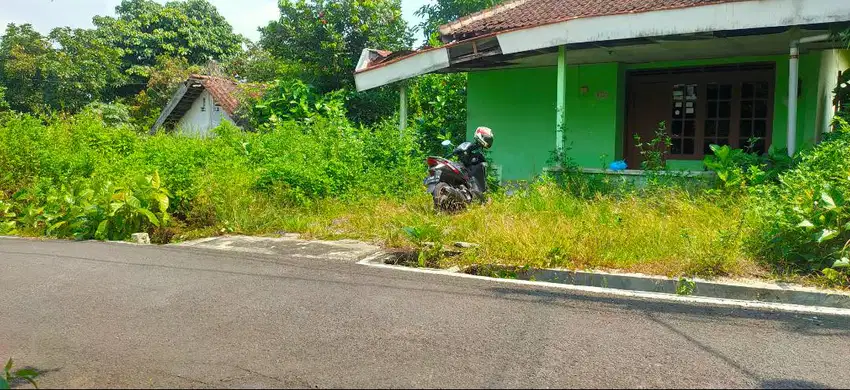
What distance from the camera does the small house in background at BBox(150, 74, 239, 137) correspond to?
23.0 m

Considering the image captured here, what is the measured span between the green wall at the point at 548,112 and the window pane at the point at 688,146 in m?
0.24

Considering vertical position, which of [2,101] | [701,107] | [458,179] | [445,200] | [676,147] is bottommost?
[445,200]

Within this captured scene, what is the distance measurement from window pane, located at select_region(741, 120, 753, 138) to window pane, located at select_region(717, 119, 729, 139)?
26 centimetres

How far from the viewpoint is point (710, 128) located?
12383mm

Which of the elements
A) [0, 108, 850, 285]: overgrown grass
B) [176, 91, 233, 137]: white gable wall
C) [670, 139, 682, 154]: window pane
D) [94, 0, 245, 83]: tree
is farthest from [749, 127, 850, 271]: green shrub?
[94, 0, 245, 83]: tree

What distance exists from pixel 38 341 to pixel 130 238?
5.22 metres

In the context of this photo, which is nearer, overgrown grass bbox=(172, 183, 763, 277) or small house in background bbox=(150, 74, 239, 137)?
overgrown grass bbox=(172, 183, 763, 277)

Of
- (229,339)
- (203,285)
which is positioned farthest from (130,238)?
(229,339)

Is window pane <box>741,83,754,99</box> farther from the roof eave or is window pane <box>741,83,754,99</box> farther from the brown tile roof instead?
the roof eave

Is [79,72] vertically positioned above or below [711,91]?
above

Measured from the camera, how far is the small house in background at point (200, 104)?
75.5ft

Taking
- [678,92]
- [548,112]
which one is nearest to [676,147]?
[678,92]

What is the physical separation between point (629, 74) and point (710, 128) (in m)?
1.89

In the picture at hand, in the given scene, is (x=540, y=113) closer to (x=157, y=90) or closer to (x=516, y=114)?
(x=516, y=114)
